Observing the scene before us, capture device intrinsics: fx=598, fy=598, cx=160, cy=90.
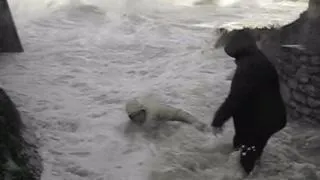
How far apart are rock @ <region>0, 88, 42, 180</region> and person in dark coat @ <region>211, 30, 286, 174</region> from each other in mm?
2092

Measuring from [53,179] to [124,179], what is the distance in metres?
0.81

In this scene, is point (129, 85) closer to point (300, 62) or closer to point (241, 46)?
point (300, 62)

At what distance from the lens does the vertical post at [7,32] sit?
12492mm

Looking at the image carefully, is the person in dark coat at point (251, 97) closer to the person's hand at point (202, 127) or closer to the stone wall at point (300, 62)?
the person's hand at point (202, 127)

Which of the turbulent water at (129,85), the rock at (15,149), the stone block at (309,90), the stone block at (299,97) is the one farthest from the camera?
the stone block at (299,97)

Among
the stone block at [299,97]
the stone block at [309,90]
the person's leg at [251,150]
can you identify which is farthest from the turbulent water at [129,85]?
the stone block at [309,90]

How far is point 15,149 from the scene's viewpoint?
21.8 ft

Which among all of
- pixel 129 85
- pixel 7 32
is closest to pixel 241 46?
pixel 129 85

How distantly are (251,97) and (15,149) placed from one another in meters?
2.67

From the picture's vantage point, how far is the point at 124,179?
272 inches

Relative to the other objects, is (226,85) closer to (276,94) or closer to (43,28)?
(276,94)

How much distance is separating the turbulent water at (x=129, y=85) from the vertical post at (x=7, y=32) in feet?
1.09

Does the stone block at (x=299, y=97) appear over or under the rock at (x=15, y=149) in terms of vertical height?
under

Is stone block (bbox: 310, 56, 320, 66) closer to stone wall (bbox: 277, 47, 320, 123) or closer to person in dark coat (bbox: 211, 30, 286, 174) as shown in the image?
stone wall (bbox: 277, 47, 320, 123)
